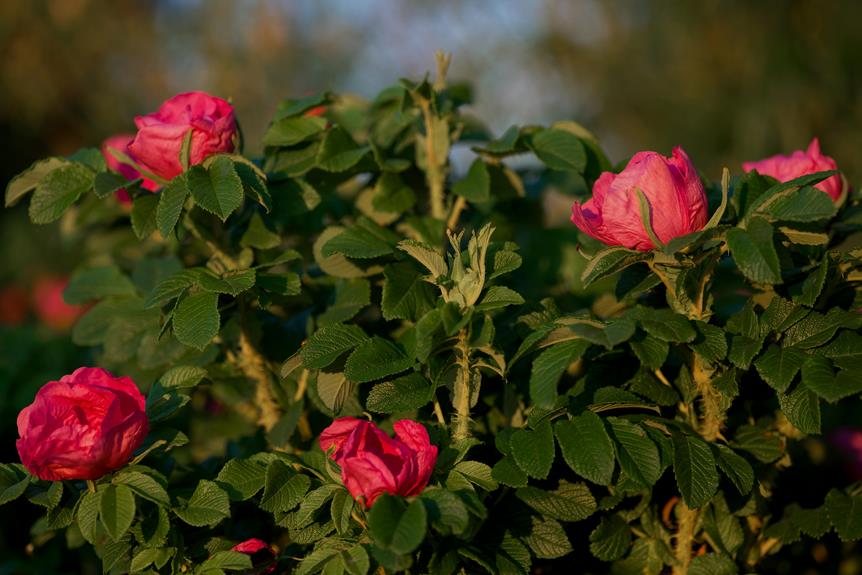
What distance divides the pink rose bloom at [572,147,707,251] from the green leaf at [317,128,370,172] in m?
0.38

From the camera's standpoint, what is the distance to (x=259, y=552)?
1.13m

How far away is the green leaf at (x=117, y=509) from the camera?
923 millimetres

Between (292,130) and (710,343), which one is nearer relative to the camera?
(710,343)

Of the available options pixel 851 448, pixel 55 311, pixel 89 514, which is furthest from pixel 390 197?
pixel 55 311

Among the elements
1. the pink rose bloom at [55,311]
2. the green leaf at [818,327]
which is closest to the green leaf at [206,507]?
the green leaf at [818,327]

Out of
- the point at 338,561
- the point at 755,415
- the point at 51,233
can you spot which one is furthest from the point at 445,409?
the point at 51,233

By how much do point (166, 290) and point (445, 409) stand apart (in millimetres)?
398

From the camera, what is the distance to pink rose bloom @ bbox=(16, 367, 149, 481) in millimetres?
938

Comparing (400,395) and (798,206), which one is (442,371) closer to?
(400,395)

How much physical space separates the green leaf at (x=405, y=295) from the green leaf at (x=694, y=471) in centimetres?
33

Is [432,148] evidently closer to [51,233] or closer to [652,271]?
[652,271]

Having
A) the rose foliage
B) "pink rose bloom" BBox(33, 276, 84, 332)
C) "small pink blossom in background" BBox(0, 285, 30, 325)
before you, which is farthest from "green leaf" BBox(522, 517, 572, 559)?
"small pink blossom in background" BBox(0, 285, 30, 325)

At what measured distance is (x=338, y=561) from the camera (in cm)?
90

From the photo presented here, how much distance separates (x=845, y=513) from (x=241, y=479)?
0.75 metres
